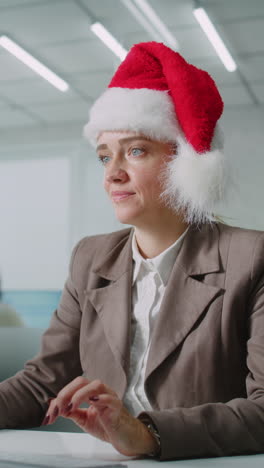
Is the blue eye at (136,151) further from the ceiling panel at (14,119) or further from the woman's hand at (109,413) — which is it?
the ceiling panel at (14,119)

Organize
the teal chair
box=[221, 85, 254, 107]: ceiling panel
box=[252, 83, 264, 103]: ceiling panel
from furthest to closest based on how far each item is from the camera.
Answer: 1. box=[221, 85, 254, 107]: ceiling panel
2. box=[252, 83, 264, 103]: ceiling panel
3. the teal chair

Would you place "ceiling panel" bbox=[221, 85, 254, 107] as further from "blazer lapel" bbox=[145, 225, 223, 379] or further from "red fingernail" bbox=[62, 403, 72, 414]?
"red fingernail" bbox=[62, 403, 72, 414]

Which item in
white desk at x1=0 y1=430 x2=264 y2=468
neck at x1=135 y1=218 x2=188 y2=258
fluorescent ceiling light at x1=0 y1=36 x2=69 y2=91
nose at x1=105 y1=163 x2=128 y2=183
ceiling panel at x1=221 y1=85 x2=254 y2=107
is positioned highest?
fluorescent ceiling light at x1=0 y1=36 x2=69 y2=91

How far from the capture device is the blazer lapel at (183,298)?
1167 mm

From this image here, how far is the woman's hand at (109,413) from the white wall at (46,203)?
6.72 m

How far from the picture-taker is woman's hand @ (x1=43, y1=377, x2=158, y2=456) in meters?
0.84

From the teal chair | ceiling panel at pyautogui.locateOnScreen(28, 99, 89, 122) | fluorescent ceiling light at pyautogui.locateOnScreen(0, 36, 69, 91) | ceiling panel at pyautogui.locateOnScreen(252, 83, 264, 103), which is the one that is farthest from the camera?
ceiling panel at pyautogui.locateOnScreen(28, 99, 89, 122)

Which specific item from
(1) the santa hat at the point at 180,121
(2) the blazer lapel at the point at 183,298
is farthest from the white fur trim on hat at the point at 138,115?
(2) the blazer lapel at the point at 183,298

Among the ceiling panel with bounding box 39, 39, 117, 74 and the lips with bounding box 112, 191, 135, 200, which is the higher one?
the ceiling panel with bounding box 39, 39, 117, 74

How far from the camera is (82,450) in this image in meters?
0.92

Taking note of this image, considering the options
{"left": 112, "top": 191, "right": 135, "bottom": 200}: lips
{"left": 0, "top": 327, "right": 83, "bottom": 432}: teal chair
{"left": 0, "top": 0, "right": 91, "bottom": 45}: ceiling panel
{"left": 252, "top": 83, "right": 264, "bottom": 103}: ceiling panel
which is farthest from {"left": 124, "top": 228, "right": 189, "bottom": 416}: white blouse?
{"left": 252, "top": 83, "right": 264, "bottom": 103}: ceiling panel

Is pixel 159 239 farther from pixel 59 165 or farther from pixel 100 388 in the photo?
pixel 59 165

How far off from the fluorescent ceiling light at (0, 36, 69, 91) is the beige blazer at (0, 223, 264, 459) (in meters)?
4.29

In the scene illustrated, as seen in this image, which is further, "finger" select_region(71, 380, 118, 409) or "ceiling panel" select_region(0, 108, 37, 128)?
"ceiling panel" select_region(0, 108, 37, 128)
